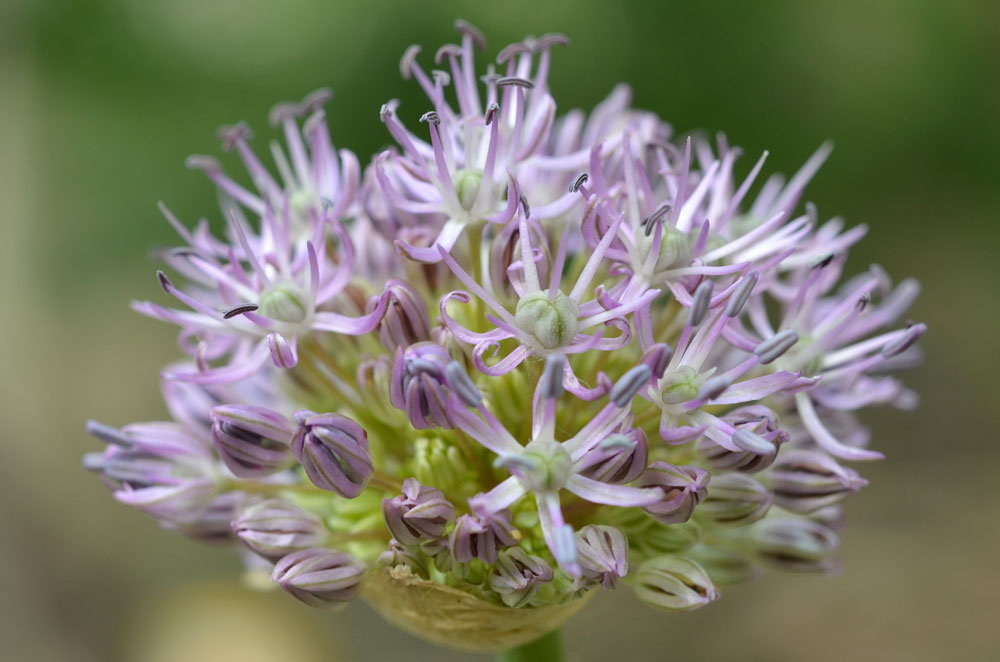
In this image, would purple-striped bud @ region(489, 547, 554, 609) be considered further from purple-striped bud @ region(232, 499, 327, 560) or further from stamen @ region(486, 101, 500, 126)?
stamen @ region(486, 101, 500, 126)

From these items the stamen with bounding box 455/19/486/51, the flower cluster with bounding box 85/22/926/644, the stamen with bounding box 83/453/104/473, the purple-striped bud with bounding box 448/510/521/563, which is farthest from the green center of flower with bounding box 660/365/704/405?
the stamen with bounding box 83/453/104/473

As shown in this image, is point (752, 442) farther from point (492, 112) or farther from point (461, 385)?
point (492, 112)

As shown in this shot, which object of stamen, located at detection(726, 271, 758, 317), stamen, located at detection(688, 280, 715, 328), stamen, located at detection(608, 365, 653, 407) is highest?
stamen, located at detection(726, 271, 758, 317)

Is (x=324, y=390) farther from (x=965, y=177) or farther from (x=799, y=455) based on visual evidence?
(x=965, y=177)

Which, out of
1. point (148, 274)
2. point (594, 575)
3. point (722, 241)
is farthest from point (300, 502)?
point (148, 274)

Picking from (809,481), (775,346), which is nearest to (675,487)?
(775,346)
